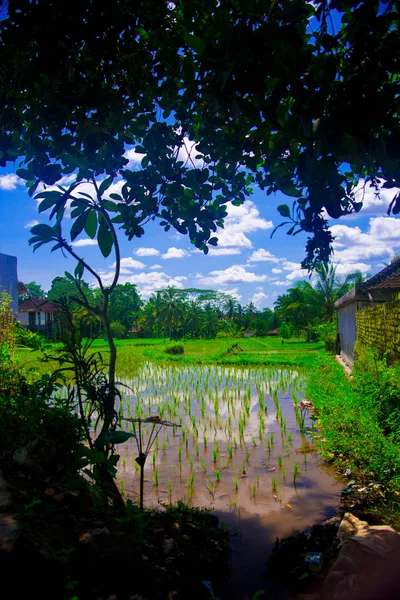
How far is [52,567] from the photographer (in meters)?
2.00

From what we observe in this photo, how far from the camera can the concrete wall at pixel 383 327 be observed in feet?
20.3

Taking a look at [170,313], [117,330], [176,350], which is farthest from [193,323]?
[176,350]

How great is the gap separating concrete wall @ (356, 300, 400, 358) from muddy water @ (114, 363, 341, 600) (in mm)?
1671

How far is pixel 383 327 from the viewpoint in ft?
23.1

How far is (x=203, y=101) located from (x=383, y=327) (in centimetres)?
504

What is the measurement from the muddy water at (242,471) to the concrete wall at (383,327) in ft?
5.48

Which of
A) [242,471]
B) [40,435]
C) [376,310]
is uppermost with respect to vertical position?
[376,310]

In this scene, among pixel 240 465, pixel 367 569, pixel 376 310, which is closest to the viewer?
pixel 367 569

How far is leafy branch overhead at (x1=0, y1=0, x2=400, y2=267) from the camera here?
2084 millimetres

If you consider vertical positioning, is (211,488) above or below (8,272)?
below

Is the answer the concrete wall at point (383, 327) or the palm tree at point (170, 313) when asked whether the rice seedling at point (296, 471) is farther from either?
the palm tree at point (170, 313)

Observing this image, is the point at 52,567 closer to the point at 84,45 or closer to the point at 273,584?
the point at 273,584

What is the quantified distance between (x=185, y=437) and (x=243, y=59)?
5.26 metres

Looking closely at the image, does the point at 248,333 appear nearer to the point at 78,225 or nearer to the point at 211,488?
the point at 211,488
